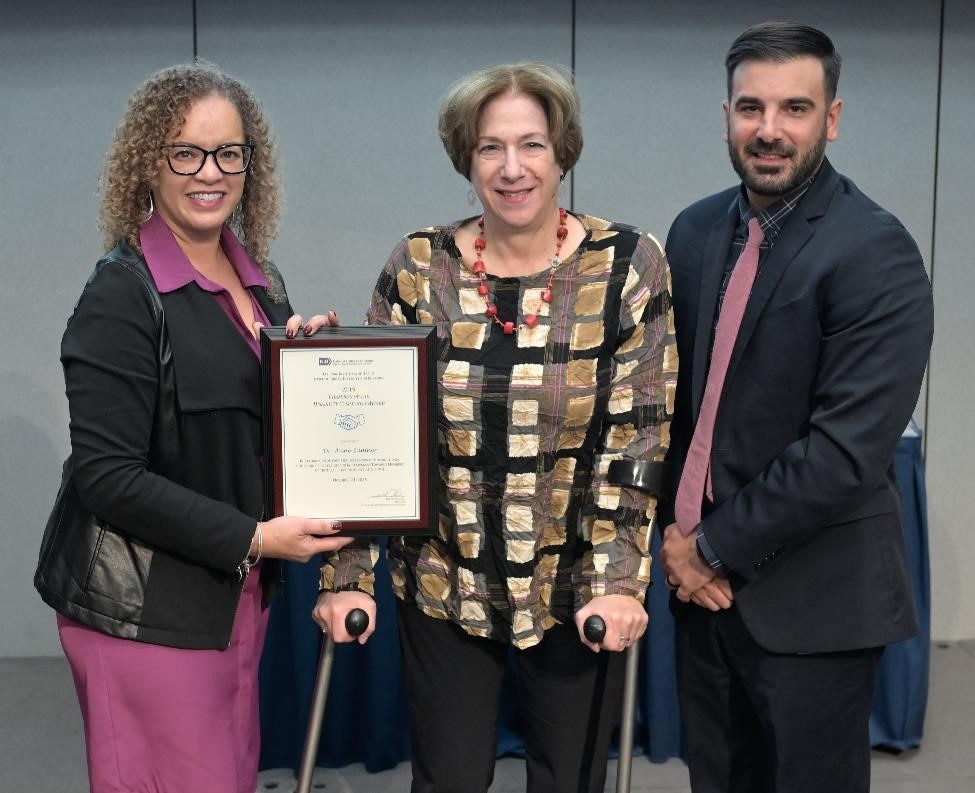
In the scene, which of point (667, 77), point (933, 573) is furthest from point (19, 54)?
point (933, 573)

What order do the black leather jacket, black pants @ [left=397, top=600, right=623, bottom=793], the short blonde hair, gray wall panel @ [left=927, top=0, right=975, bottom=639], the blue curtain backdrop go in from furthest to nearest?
1. gray wall panel @ [left=927, top=0, right=975, bottom=639]
2. the blue curtain backdrop
3. black pants @ [left=397, top=600, right=623, bottom=793]
4. the short blonde hair
5. the black leather jacket

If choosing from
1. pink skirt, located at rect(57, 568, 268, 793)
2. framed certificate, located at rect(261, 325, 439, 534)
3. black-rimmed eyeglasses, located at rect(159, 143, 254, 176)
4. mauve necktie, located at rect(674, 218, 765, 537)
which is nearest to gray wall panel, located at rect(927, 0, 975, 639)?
mauve necktie, located at rect(674, 218, 765, 537)

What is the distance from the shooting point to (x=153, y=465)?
2098 mm

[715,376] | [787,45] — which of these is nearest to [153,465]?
[715,376]

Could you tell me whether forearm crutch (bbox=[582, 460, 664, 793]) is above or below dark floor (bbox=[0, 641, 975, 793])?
above

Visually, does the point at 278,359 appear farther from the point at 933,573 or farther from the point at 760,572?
the point at 933,573

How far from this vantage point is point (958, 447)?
4.57 meters

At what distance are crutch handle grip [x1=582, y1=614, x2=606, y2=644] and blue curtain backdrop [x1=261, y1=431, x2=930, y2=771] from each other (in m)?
1.30

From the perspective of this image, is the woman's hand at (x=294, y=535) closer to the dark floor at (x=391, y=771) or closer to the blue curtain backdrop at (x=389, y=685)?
the blue curtain backdrop at (x=389, y=685)

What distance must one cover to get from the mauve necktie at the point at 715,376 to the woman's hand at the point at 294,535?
66 cm

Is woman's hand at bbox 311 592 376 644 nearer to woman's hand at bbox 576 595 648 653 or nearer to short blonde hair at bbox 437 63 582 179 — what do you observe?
woman's hand at bbox 576 595 648 653

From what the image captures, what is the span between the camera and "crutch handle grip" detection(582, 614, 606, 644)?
6.77ft

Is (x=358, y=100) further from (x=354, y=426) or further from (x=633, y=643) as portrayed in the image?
(x=633, y=643)

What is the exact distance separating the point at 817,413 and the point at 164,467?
1.14 m
